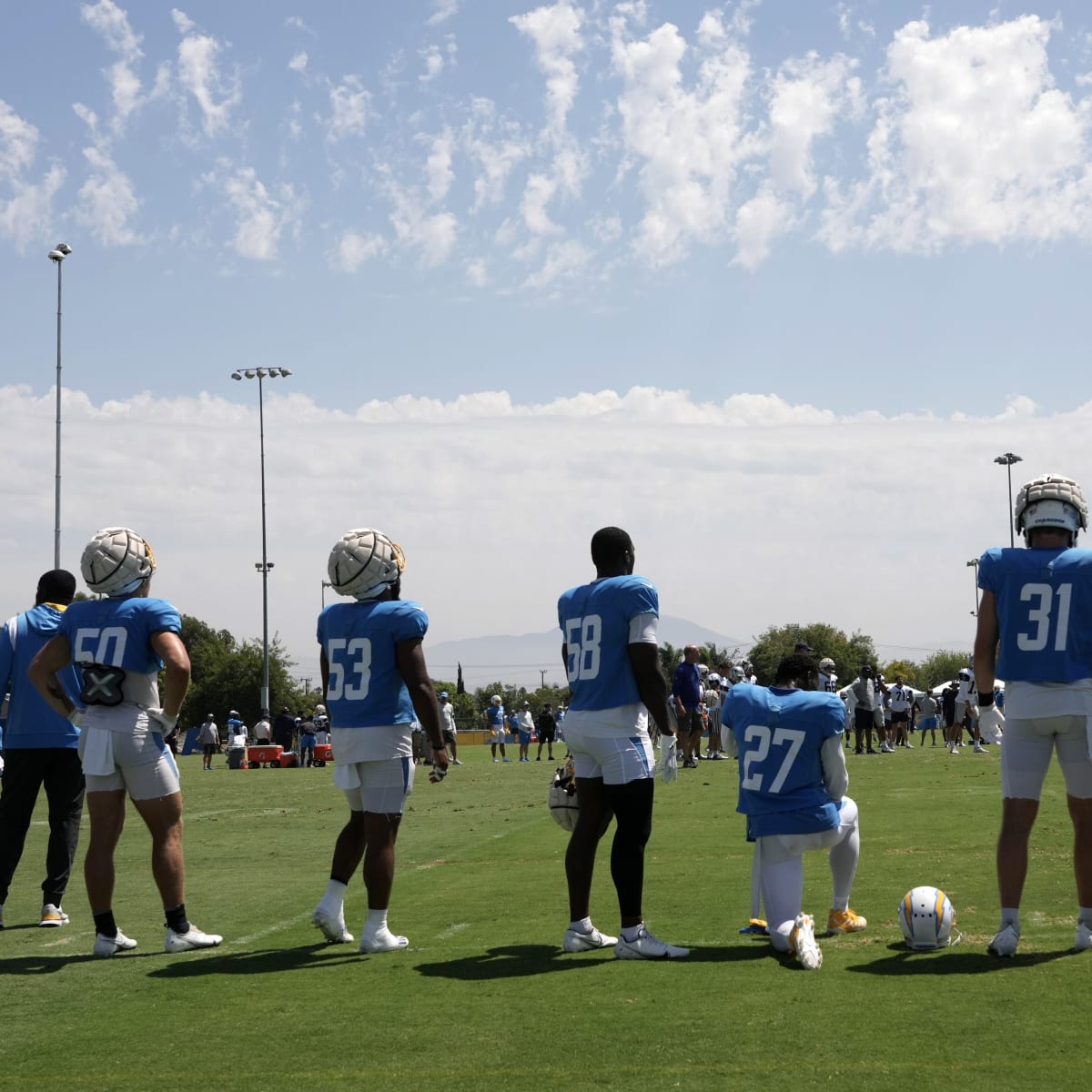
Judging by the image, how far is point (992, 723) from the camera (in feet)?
24.2

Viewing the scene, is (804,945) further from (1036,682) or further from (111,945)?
(111,945)

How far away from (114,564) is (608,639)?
2.83 meters

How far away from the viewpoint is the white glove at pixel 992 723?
24.0 ft

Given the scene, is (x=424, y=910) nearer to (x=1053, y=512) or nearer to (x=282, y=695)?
(x=1053, y=512)

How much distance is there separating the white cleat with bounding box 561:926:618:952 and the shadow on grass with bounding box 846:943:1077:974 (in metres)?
1.39

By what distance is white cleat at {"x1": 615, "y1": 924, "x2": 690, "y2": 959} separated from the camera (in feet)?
23.5

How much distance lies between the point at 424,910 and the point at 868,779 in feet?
43.6

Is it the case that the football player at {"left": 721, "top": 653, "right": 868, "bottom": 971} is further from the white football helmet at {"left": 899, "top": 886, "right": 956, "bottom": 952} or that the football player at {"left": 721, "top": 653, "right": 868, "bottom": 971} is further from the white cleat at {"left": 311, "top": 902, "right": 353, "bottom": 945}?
the white cleat at {"left": 311, "top": 902, "right": 353, "bottom": 945}

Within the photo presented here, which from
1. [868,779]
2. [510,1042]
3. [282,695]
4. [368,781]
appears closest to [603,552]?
[368,781]

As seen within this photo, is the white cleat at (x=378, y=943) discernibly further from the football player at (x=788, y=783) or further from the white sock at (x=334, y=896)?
the football player at (x=788, y=783)

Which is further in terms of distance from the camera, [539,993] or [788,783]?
[788,783]

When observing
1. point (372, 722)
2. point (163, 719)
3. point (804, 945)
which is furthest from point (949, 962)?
point (163, 719)

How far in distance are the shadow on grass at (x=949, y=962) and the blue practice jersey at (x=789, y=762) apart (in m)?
0.71

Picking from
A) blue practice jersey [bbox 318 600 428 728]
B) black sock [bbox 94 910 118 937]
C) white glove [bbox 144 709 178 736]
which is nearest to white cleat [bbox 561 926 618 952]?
blue practice jersey [bbox 318 600 428 728]
